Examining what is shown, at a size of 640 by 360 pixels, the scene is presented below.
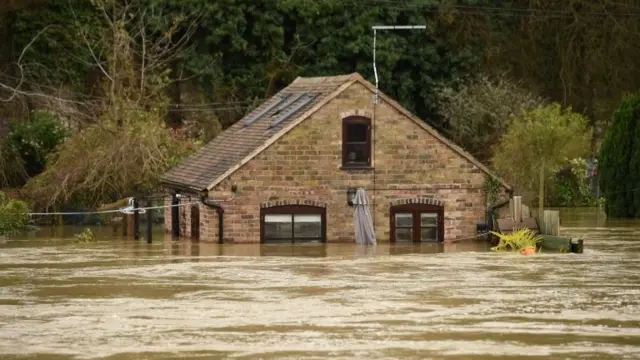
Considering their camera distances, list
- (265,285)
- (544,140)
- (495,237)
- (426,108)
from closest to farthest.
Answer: (265,285), (495,237), (544,140), (426,108)

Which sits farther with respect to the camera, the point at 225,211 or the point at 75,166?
the point at 75,166

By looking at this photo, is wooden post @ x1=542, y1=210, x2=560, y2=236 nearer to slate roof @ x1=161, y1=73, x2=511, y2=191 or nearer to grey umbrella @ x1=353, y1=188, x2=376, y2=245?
slate roof @ x1=161, y1=73, x2=511, y2=191

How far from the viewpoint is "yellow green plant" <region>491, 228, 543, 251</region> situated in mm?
48969

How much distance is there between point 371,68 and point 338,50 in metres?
1.52

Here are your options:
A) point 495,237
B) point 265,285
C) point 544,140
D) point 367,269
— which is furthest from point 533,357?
point 544,140

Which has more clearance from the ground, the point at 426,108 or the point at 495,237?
the point at 426,108

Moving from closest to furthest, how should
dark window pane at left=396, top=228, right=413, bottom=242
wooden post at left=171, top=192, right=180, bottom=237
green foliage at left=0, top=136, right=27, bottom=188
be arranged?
dark window pane at left=396, top=228, right=413, bottom=242 → wooden post at left=171, top=192, right=180, bottom=237 → green foliage at left=0, top=136, right=27, bottom=188

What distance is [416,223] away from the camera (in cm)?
5191

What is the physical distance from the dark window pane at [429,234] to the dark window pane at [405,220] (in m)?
0.42

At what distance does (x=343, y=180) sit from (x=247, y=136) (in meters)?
3.99

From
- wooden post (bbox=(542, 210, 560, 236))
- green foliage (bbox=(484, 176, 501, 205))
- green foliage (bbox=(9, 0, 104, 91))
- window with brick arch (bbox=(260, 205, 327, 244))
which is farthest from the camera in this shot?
green foliage (bbox=(9, 0, 104, 91))

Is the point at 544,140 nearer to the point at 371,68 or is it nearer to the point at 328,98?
the point at 371,68

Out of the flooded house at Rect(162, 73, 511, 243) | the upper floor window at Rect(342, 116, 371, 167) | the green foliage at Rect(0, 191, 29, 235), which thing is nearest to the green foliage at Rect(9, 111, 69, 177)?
the green foliage at Rect(0, 191, 29, 235)

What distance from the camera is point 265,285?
4012 centimetres
